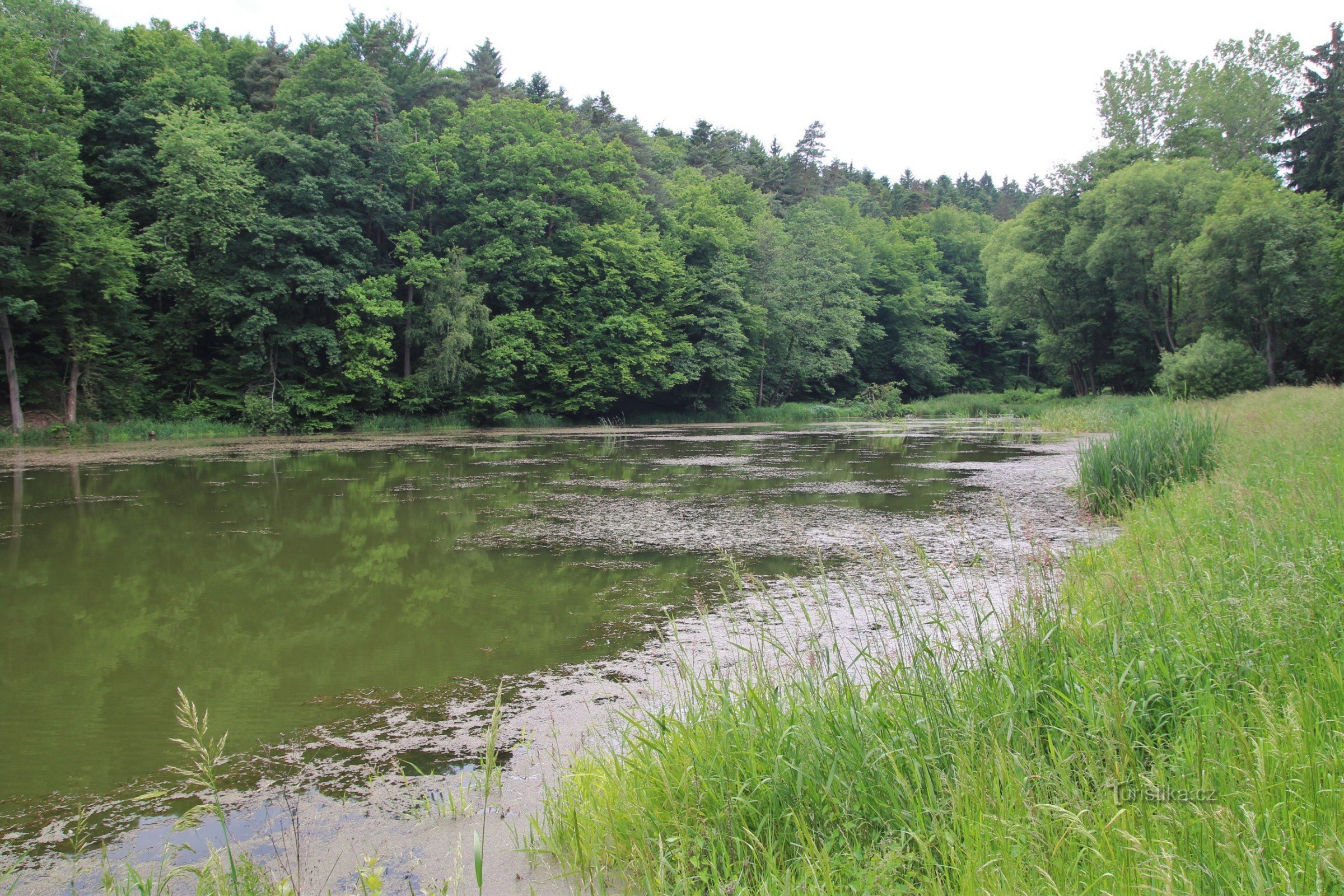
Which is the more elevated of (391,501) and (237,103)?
(237,103)

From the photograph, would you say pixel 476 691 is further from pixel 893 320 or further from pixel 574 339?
pixel 893 320

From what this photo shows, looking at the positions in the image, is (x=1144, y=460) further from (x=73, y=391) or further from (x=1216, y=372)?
(x=73, y=391)

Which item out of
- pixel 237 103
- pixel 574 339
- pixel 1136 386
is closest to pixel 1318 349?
pixel 1136 386

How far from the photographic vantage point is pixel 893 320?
172 feet

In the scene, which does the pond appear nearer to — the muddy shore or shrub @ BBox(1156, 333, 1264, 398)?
the muddy shore

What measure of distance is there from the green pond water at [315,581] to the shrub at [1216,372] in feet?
49.8

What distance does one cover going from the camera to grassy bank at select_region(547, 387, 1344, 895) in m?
1.64

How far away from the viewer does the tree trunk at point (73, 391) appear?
22672 mm

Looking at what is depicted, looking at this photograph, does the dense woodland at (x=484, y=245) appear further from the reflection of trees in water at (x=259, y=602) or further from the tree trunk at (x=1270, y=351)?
the reflection of trees in water at (x=259, y=602)

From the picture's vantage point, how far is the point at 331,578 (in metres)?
6.34

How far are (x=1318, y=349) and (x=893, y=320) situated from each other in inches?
1116

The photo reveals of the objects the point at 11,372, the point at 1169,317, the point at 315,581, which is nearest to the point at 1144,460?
the point at 315,581

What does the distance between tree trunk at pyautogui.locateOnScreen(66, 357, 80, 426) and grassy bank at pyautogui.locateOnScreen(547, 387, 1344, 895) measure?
26.0m

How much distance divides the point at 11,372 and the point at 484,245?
53.0 ft
